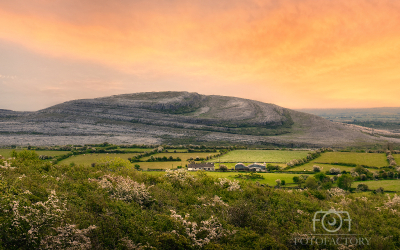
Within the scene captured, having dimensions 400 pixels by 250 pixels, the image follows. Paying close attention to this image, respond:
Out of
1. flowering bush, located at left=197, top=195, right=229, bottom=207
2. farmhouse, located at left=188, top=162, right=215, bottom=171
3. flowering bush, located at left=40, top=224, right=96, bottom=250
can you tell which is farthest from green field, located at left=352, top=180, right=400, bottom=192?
flowering bush, located at left=40, top=224, right=96, bottom=250

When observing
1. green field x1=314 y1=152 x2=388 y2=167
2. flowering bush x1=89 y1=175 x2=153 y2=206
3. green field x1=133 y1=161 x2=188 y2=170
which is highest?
flowering bush x1=89 y1=175 x2=153 y2=206

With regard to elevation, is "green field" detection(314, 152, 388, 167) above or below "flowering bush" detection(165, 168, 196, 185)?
below

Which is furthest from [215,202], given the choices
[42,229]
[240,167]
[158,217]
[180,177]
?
[240,167]

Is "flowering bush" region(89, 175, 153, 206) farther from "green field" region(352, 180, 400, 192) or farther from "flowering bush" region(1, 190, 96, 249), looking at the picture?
"green field" region(352, 180, 400, 192)

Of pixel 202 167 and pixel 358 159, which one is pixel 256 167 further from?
pixel 358 159

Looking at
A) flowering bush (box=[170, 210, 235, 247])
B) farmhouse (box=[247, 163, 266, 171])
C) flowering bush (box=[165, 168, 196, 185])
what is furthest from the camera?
farmhouse (box=[247, 163, 266, 171])

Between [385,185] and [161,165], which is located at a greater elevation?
[385,185]

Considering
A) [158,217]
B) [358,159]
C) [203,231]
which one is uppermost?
[158,217]

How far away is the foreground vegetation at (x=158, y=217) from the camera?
1894cm

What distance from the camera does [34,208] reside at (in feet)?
65.5

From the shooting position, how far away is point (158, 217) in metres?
23.6

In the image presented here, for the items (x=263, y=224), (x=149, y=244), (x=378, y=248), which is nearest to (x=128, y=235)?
(x=149, y=244)

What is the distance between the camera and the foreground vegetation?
18.9 m

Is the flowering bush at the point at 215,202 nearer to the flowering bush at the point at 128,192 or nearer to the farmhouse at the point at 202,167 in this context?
the flowering bush at the point at 128,192
